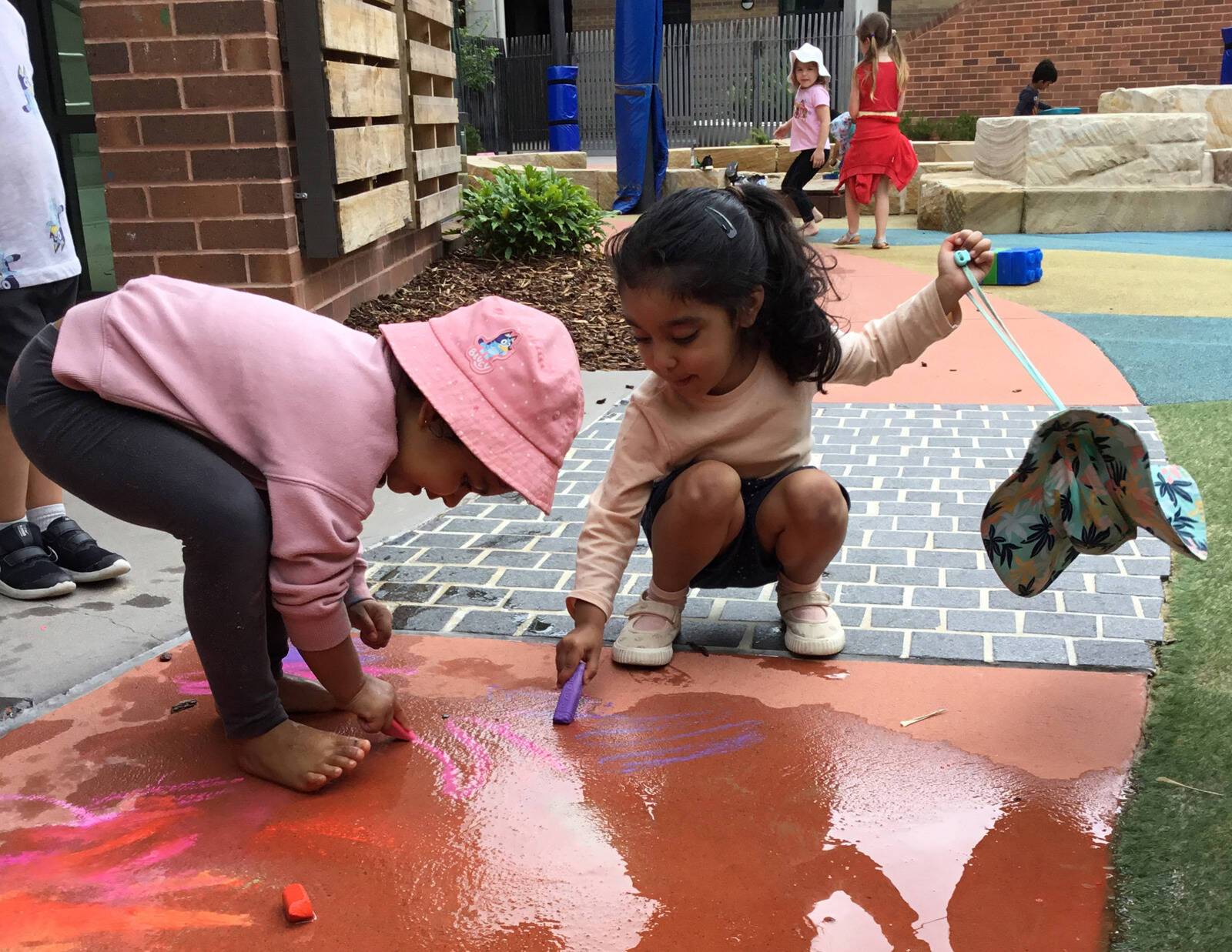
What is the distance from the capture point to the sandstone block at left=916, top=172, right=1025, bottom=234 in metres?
10.5

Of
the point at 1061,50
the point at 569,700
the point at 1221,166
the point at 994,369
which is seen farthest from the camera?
the point at 1061,50

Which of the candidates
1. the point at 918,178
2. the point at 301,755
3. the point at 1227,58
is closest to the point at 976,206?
the point at 918,178

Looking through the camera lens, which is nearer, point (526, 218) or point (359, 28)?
point (359, 28)

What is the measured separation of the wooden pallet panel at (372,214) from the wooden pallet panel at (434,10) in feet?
3.30

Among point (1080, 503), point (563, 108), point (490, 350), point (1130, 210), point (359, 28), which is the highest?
point (359, 28)

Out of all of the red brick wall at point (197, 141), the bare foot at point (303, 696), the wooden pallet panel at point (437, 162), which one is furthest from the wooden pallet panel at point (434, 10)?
the bare foot at point (303, 696)

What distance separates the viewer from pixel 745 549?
2.57 m

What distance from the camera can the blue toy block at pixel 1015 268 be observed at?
7445 mm

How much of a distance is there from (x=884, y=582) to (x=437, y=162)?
14.4 feet

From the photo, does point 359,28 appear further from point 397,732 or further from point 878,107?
point 878,107

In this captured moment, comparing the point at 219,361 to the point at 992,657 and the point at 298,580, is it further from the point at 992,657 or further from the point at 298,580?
the point at 992,657

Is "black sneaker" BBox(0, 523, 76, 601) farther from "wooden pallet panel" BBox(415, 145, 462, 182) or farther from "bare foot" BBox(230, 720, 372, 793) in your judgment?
"wooden pallet panel" BBox(415, 145, 462, 182)

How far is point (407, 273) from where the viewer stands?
640 cm

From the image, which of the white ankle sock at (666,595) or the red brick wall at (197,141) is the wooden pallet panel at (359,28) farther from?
the white ankle sock at (666,595)
